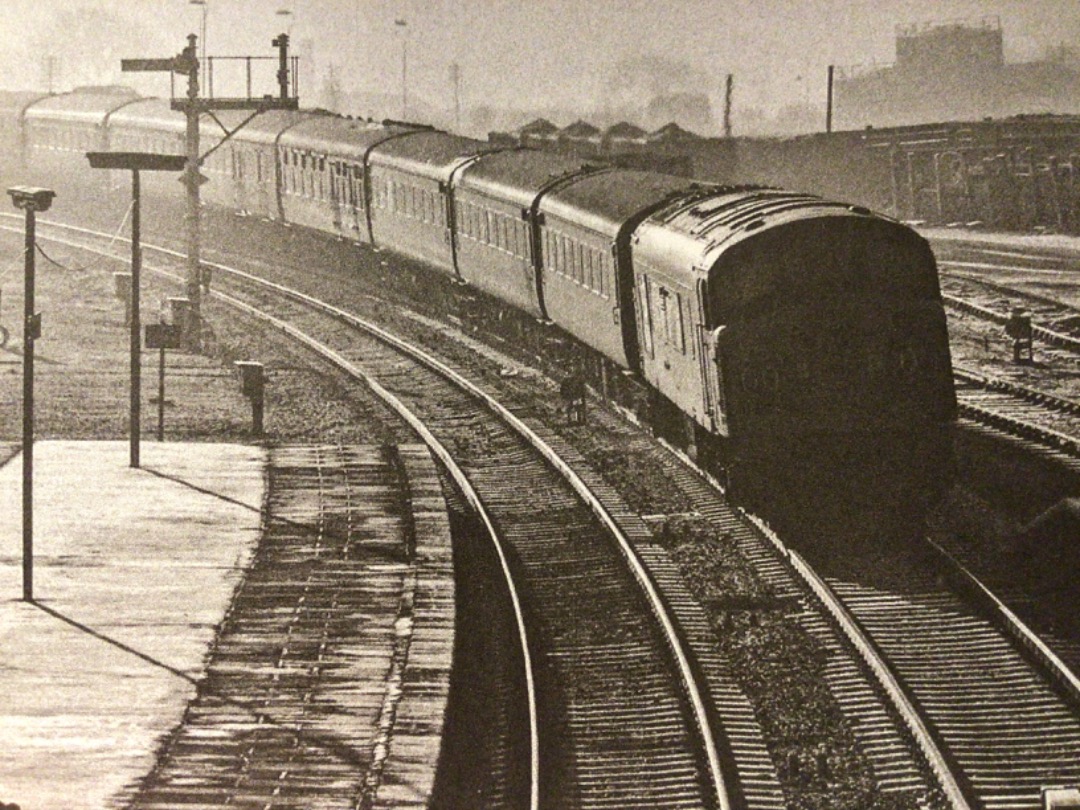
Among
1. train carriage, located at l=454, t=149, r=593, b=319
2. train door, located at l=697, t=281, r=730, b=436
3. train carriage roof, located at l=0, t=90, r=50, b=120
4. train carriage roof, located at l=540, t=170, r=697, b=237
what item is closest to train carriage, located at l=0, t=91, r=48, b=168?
train carriage roof, located at l=0, t=90, r=50, b=120

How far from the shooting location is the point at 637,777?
519 inches

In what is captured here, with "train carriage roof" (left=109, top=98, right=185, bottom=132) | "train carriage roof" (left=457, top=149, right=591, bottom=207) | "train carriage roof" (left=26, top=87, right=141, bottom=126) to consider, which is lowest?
"train carriage roof" (left=457, top=149, right=591, bottom=207)

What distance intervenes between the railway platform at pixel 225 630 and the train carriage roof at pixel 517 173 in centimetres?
767

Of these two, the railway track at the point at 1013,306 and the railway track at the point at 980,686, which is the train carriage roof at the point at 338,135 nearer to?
the railway track at the point at 1013,306

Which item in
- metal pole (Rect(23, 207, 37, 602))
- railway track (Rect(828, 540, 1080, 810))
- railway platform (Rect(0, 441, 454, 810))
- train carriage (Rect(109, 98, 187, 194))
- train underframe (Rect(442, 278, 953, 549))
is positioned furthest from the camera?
train carriage (Rect(109, 98, 187, 194))

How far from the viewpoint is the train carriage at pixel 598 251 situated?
24.1 meters

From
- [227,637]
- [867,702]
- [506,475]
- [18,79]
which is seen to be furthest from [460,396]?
[18,79]

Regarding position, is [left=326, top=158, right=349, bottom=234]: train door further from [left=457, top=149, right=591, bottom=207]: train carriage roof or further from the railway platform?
the railway platform

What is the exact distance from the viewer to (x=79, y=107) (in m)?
68.2

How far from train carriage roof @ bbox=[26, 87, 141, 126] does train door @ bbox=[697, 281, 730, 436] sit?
48597 mm

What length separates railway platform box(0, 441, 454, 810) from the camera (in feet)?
42.1

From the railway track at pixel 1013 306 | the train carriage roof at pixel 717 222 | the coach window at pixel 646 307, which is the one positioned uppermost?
the train carriage roof at pixel 717 222

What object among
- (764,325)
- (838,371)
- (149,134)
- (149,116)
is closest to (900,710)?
(838,371)

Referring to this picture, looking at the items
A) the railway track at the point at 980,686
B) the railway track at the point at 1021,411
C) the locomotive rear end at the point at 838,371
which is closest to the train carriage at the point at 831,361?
the locomotive rear end at the point at 838,371
